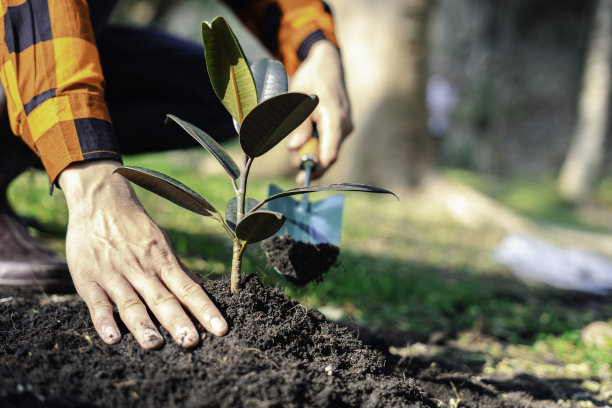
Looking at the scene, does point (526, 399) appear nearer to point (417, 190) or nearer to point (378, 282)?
point (378, 282)

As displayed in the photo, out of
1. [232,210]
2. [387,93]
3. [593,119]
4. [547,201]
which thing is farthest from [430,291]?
[593,119]

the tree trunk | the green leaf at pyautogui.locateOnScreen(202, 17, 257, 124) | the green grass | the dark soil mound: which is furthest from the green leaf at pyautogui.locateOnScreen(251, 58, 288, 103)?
the green grass

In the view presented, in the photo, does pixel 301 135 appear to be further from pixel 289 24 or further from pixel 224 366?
pixel 224 366

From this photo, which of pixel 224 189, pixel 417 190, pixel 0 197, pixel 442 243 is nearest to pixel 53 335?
pixel 0 197

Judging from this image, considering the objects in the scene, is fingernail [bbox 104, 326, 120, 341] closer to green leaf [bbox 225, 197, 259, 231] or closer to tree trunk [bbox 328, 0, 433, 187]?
green leaf [bbox 225, 197, 259, 231]

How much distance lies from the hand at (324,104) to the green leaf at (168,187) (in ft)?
1.80

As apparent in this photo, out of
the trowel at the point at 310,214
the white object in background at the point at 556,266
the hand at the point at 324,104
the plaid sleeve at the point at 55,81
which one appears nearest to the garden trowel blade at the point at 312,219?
the trowel at the point at 310,214

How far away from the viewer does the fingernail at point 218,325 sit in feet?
3.80

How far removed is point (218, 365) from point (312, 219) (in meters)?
0.82

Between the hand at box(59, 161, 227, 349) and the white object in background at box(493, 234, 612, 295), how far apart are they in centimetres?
344

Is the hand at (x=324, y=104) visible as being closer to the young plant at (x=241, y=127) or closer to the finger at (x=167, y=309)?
the young plant at (x=241, y=127)

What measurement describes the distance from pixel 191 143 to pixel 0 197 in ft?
3.48

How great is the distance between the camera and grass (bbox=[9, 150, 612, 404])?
7.14 ft

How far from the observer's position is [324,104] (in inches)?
72.2
